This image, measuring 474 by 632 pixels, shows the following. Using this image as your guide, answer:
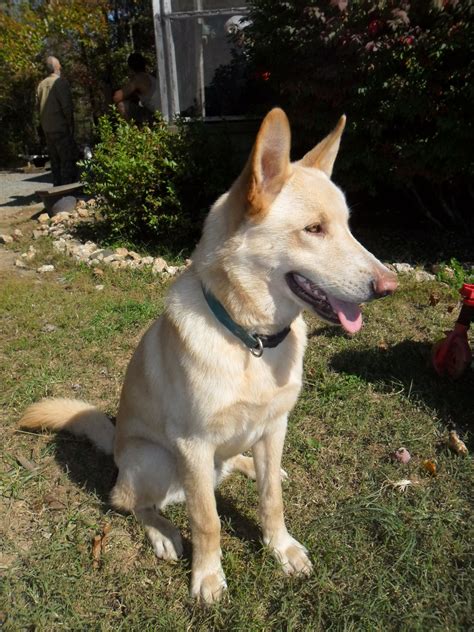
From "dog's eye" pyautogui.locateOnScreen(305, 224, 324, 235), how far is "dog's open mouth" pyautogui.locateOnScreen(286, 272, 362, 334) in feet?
0.53

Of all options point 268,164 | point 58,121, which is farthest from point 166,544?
point 58,121

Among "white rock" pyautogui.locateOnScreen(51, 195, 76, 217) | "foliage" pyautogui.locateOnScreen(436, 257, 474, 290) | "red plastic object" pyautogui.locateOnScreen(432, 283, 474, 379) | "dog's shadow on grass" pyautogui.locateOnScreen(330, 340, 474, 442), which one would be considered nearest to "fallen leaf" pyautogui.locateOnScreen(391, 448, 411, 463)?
"dog's shadow on grass" pyautogui.locateOnScreen(330, 340, 474, 442)

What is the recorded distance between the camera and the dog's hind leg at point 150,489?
2.03 metres

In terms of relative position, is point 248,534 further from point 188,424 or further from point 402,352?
point 402,352

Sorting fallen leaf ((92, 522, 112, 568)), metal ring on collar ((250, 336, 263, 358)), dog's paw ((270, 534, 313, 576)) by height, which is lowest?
A: fallen leaf ((92, 522, 112, 568))

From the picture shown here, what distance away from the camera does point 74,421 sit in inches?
99.5

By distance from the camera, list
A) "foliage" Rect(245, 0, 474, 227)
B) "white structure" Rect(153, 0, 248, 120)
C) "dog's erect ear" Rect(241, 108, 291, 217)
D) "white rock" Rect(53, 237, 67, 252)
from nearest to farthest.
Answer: "dog's erect ear" Rect(241, 108, 291, 217), "foliage" Rect(245, 0, 474, 227), "white rock" Rect(53, 237, 67, 252), "white structure" Rect(153, 0, 248, 120)

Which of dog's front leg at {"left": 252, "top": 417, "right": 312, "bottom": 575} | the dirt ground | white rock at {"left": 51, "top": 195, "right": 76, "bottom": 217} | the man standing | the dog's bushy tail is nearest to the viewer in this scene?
dog's front leg at {"left": 252, "top": 417, "right": 312, "bottom": 575}

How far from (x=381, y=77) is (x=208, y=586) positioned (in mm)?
4423

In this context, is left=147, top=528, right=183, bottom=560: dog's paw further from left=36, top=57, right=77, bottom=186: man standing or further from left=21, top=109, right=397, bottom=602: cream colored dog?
left=36, top=57, right=77, bottom=186: man standing

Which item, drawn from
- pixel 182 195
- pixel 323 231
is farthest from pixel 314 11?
pixel 323 231

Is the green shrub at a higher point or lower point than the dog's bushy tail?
higher

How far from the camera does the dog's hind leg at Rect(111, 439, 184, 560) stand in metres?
2.03

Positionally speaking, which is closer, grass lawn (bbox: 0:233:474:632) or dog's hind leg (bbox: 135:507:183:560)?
grass lawn (bbox: 0:233:474:632)
